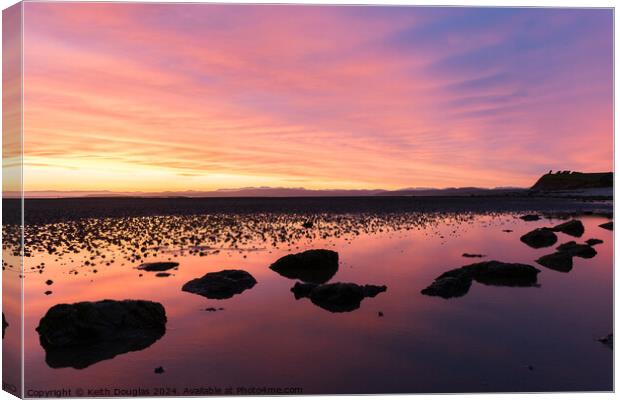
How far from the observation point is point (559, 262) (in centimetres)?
1983

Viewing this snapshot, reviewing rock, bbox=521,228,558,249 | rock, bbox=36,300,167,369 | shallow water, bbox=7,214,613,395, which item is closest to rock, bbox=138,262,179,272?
shallow water, bbox=7,214,613,395

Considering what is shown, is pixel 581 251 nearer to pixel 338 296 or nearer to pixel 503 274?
pixel 503 274

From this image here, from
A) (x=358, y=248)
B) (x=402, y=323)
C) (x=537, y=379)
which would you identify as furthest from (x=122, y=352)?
(x=358, y=248)

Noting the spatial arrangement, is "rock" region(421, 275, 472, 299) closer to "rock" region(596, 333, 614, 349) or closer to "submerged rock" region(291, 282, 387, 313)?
"submerged rock" region(291, 282, 387, 313)

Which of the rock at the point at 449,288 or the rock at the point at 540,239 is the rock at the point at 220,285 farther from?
the rock at the point at 540,239

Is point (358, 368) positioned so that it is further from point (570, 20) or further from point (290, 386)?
point (570, 20)

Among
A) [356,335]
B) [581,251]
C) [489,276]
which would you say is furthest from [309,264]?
[581,251]

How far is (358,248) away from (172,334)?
15273mm

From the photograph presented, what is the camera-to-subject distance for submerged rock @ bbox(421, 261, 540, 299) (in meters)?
15.4

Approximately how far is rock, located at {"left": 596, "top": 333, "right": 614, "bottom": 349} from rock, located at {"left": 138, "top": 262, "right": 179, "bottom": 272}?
14.6 m

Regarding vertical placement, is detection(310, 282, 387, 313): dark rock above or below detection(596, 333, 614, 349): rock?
above

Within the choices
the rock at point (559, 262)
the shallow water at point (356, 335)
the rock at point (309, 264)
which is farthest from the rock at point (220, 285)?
the rock at point (559, 262)

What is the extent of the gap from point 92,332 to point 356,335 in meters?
5.76

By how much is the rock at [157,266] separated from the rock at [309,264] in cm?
402
